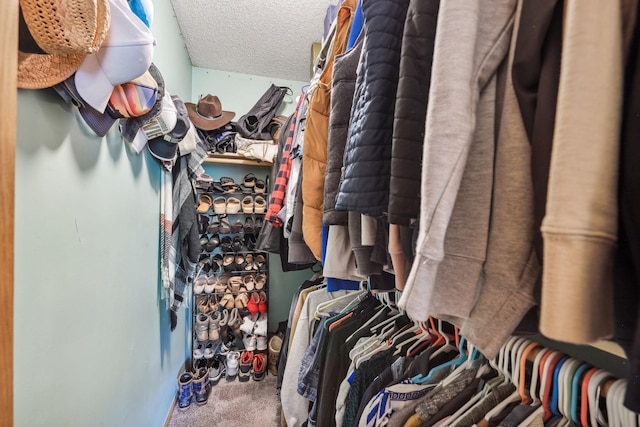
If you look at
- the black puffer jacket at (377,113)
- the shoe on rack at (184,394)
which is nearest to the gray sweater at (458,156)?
the black puffer jacket at (377,113)

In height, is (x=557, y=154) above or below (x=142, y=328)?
above

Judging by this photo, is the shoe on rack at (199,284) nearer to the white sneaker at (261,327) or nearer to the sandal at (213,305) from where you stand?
the sandal at (213,305)

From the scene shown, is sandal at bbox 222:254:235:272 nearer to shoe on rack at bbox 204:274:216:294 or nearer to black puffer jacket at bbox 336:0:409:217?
shoe on rack at bbox 204:274:216:294

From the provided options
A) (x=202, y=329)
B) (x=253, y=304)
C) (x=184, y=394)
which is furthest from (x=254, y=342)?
(x=184, y=394)

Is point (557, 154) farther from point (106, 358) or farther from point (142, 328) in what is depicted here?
point (142, 328)

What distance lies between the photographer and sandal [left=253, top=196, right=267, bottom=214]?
195cm

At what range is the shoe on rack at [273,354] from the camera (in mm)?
1896

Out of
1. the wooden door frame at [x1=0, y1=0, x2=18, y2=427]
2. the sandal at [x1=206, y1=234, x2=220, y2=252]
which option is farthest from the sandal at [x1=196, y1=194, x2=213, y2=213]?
the wooden door frame at [x1=0, y1=0, x2=18, y2=427]

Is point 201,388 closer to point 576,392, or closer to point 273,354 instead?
point 273,354

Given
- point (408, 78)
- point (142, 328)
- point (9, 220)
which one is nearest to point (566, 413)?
point (408, 78)

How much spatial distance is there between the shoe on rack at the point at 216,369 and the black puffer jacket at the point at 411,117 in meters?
2.02

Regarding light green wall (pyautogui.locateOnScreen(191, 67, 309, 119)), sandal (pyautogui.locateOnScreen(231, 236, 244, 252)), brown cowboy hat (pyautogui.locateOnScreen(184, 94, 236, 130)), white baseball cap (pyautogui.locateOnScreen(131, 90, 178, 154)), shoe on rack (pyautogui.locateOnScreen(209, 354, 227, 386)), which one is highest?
light green wall (pyautogui.locateOnScreen(191, 67, 309, 119))

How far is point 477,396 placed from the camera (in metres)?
0.57

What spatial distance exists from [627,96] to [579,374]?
481 mm
